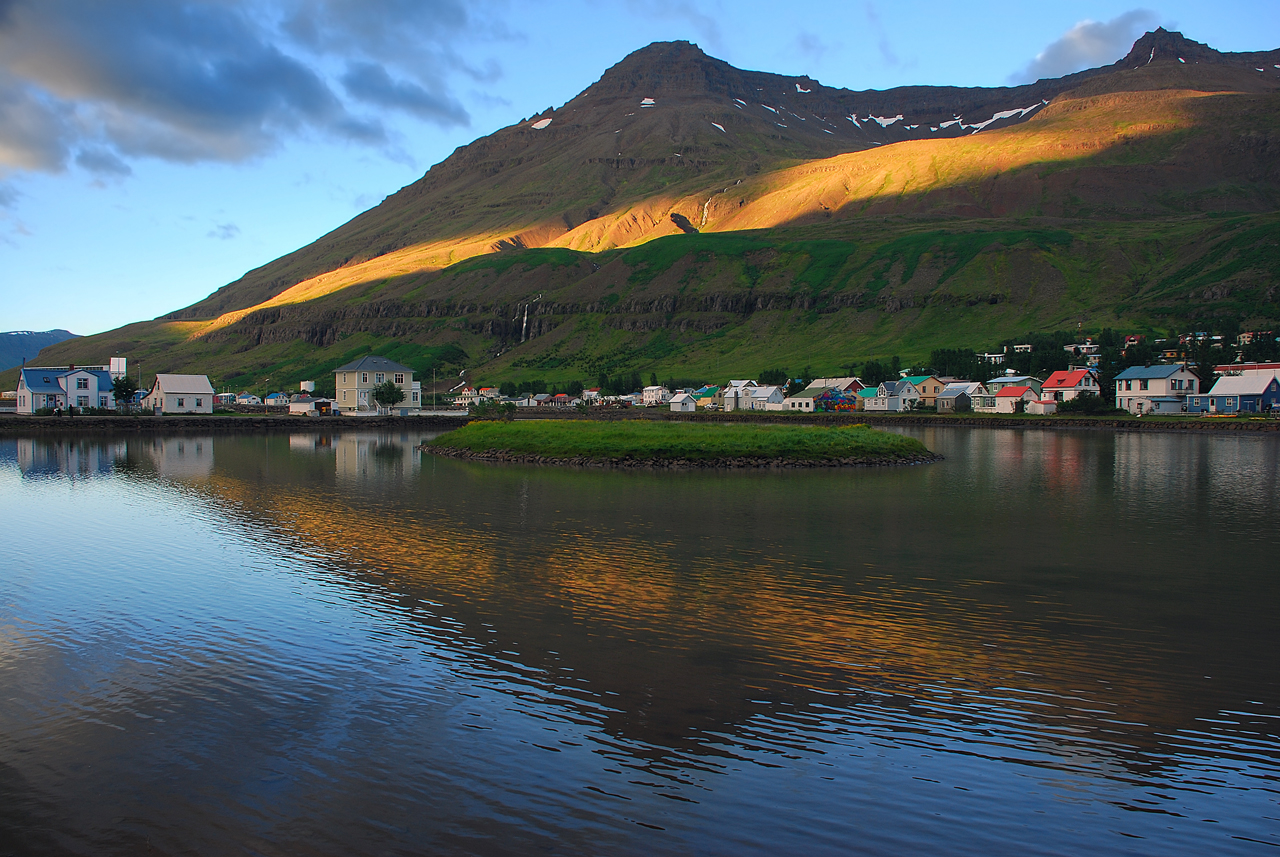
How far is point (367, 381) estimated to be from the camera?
117 metres

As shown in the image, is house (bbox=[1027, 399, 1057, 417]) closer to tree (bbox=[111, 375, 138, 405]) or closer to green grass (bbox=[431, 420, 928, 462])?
green grass (bbox=[431, 420, 928, 462])

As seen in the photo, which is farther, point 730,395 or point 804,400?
point 730,395

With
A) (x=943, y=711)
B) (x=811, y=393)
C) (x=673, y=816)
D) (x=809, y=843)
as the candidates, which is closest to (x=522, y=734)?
(x=673, y=816)

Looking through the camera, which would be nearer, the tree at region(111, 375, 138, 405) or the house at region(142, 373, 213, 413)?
the tree at region(111, 375, 138, 405)

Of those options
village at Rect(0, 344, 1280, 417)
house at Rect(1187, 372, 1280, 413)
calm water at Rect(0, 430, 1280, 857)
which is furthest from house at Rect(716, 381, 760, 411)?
calm water at Rect(0, 430, 1280, 857)

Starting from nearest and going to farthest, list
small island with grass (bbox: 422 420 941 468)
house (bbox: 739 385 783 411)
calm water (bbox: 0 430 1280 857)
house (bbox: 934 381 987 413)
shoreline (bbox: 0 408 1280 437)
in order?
calm water (bbox: 0 430 1280 857), small island with grass (bbox: 422 420 941 468), shoreline (bbox: 0 408 1280 437), house (bbox: 934 381 987 413), house (bbox: 739 385 783 411)

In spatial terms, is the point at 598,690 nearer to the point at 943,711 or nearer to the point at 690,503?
the point at 943,711

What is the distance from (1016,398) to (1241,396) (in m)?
26.0

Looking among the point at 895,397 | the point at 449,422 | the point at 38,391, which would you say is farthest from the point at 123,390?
the point at 895,397

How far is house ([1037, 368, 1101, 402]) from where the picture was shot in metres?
112

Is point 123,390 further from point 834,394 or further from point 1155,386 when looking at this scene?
point 1155,386

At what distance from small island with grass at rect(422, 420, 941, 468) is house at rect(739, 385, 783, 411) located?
229 feet

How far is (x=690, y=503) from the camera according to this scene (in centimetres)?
3484

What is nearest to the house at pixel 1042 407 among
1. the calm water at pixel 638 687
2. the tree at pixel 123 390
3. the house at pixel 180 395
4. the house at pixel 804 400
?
the house at pixel 804 400
